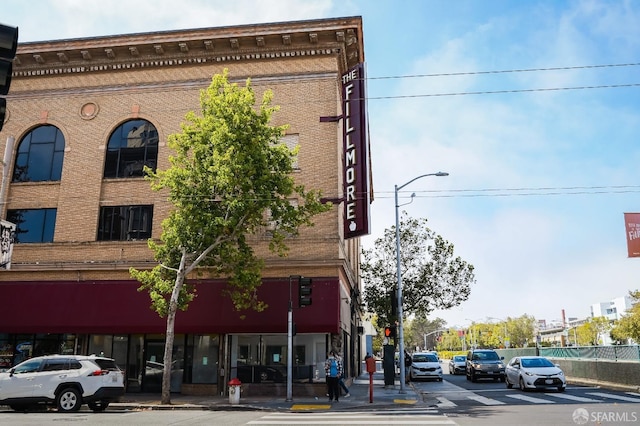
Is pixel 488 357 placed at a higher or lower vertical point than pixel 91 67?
lower

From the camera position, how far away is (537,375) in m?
20.2

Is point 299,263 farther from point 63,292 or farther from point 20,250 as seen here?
point 20,250

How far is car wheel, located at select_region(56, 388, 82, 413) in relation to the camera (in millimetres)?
15266

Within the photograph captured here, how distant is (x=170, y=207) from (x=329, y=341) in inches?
349

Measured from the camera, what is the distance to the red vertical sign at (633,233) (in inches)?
787

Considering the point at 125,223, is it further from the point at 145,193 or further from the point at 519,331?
the point at 519,331

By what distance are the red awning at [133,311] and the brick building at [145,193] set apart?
5 cm

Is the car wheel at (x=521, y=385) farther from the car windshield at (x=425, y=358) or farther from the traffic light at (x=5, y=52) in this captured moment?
the traffic light at (x=5, y=52)

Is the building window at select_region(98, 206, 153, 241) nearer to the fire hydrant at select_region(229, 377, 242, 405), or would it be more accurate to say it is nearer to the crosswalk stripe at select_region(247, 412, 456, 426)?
the fire hydrant at select_region(229, 377, 242, 405)

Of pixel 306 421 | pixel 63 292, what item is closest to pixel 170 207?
pixel 63 292

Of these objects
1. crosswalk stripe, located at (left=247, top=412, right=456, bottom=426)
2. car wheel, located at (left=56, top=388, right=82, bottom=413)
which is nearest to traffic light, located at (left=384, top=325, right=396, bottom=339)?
crosswalk stripe, located at (left=247, top=412, right=456, bottom=426)

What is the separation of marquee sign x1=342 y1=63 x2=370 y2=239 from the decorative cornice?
1764 mm

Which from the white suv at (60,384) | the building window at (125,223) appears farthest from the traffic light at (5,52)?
the building window at (125,223)

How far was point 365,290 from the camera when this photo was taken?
34375 millimetres
